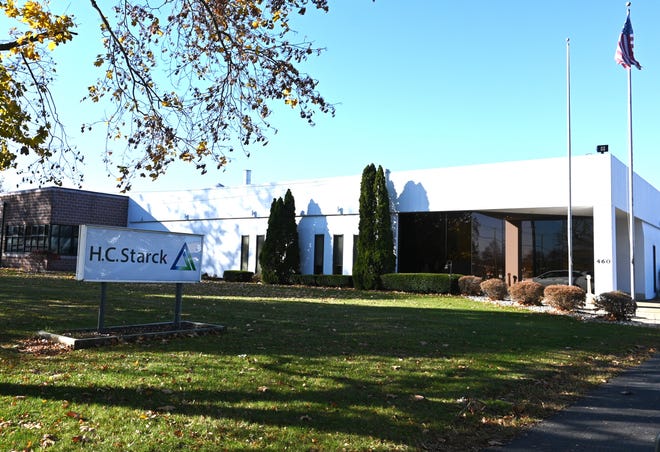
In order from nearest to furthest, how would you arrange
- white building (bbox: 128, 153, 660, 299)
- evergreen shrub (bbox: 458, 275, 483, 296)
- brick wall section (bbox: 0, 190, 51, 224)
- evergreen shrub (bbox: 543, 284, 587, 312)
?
evergreen shrub (bbox: 543, 284, 587, 312) → evergreen shrub (bbox: 458, 275, 483, 296) → white building (bbox: 128, 153, 660, 299) → brick wall section (bbox: 0, 190, 51, 224)

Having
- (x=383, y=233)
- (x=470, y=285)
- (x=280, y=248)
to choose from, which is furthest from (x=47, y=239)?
(x=470, y=285)

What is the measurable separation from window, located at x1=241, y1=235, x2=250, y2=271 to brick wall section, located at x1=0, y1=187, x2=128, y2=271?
11.4 m

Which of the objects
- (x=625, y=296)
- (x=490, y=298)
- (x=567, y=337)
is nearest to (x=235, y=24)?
(x=567, y=337)

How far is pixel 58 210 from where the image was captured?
36.2 m

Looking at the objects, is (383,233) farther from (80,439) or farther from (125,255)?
(80,439)

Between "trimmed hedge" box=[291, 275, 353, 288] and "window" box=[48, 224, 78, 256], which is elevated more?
"window" box=[48, 224, 78, 256]

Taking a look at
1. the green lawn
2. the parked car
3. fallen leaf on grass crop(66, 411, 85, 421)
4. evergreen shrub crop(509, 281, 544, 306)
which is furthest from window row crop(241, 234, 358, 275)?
fallen leaf on grass crop(66, 411, 85, 421)

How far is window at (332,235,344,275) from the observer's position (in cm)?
2825

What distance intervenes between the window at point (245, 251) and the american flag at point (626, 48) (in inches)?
843

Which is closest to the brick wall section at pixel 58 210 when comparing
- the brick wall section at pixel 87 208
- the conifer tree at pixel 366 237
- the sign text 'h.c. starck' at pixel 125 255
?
the brick wall section at pixel 87 208

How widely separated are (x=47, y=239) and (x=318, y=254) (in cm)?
1939

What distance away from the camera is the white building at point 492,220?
22.3 m

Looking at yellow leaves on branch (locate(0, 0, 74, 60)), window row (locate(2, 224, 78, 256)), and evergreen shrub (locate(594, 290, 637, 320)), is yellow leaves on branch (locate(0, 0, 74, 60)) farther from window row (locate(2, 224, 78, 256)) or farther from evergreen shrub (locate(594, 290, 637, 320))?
window row (locate(2, 224, 78, 256))

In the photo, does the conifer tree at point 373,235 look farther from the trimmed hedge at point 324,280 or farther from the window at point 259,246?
the window at point 259,246
